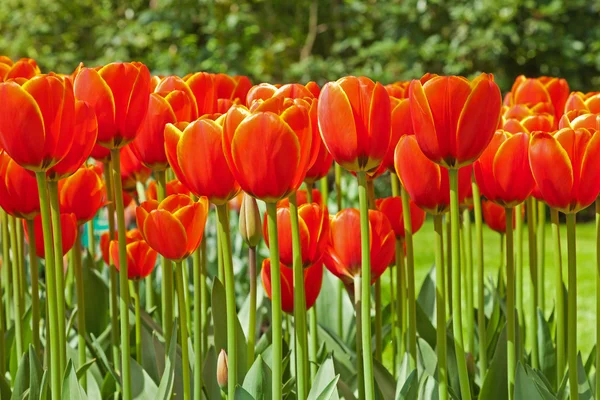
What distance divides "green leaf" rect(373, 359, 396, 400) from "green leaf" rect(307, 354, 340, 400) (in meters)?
0.22

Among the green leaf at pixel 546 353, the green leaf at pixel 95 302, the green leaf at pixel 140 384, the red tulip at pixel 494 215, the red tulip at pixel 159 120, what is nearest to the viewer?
the red tulip at pixel 159 120

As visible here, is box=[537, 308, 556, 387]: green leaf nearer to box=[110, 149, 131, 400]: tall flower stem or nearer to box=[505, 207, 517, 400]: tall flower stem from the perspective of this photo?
box=[505, 207, 517, 400]: tall flower stem

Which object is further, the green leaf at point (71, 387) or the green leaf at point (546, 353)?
the green leaf at point (546, 353)

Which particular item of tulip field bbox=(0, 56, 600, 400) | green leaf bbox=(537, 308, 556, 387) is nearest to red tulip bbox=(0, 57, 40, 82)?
tulip field bbox=(0, 56, 600, 400)

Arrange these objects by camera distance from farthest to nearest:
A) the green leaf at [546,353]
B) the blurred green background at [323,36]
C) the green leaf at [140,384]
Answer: the blurred green background at [323,36], the green leaf at [546,353], the green leaf at [140,384]

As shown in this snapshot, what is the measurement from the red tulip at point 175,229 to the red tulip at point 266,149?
18cm

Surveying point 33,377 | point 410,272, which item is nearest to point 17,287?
point 33,377

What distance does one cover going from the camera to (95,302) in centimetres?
217

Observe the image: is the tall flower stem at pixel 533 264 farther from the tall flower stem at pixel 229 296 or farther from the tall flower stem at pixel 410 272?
the tall flower stem at pixel 229 296

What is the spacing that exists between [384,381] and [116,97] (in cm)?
65

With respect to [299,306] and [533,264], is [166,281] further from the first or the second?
[533,264]

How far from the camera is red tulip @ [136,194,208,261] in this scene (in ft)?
4.00

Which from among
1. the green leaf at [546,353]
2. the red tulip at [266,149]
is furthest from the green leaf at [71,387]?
the green leaf at [546,353]

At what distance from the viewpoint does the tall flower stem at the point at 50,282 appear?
1.11 meters
